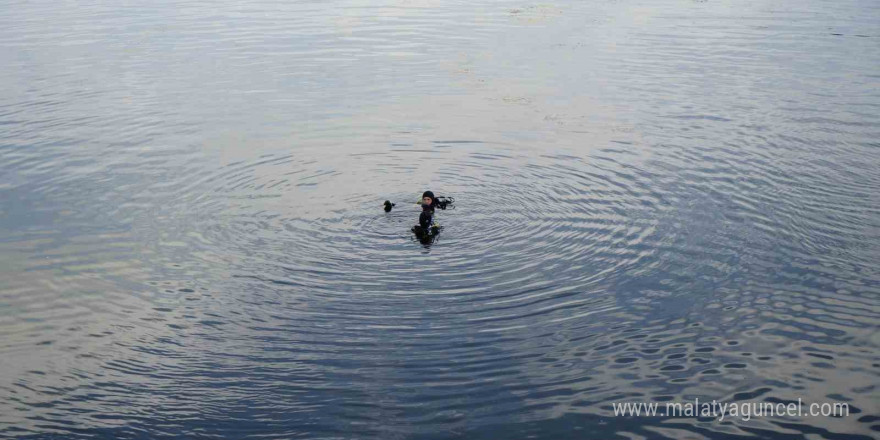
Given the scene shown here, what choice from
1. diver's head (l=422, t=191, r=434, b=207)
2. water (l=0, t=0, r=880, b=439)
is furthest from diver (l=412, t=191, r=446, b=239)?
water (l=0, t=0, r=880, b=439)

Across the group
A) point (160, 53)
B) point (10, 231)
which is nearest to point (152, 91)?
point (160, 53)

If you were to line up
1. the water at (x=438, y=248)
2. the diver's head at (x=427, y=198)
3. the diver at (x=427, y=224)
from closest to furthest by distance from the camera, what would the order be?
the water at (x=438, y=248)
the diver at (x=427, y=224)
the diver's head at (x=427, y=198)

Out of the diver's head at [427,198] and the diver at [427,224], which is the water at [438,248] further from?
the diver's head at [427,198]

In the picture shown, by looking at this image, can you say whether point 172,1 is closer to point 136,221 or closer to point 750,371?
point 136,221

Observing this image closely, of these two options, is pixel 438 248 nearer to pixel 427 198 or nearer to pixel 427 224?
pixel 427 224

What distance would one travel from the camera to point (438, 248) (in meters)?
16.2

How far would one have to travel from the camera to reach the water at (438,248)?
1159 cm

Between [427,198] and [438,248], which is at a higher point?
[427,198]

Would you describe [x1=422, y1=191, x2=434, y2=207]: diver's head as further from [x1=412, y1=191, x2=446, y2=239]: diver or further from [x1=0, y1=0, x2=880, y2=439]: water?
[x1=0, y1=0, x2=880, y2=439]: water

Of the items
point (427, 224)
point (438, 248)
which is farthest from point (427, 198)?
point (438, 248)

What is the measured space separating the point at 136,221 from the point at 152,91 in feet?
40.6

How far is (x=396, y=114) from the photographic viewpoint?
25078 millimetres

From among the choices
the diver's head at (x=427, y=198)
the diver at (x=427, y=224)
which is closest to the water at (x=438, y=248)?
the diver at (x=427, y=224)

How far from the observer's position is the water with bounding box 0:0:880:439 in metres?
11.6
